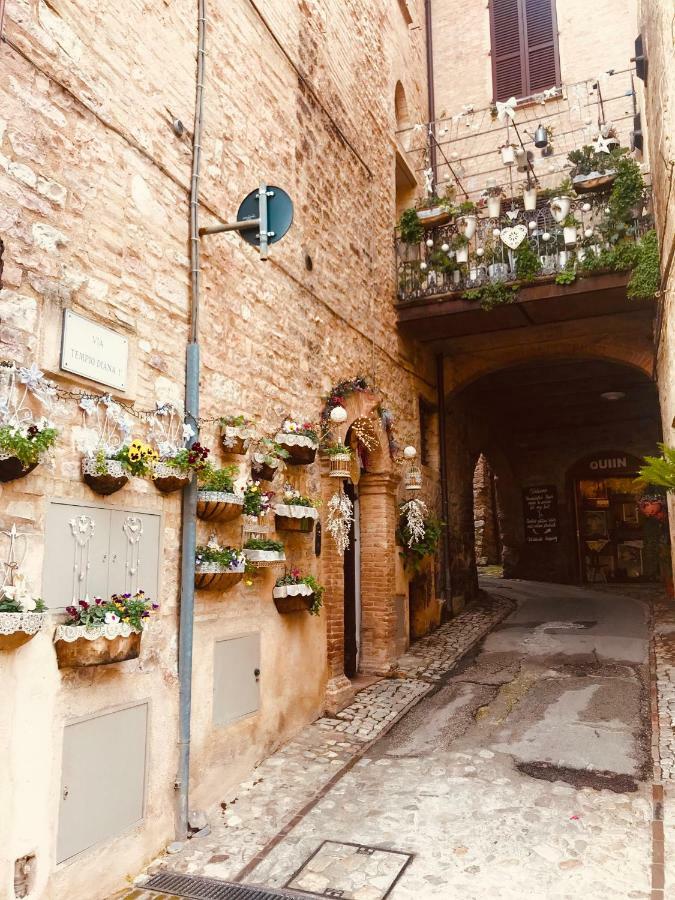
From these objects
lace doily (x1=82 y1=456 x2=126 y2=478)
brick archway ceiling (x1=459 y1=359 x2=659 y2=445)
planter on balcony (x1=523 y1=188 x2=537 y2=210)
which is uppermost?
planter on balcony (x1=523 y1=188 x2=537 y2=210)

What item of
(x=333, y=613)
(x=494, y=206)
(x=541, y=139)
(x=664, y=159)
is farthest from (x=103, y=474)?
(x=541, y=139)

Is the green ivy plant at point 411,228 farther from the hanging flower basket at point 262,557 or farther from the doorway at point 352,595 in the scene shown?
the hanging flower basket at point 262,557

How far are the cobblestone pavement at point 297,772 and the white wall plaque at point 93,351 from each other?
9.82 feet

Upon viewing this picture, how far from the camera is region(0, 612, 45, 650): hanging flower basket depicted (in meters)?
3.21

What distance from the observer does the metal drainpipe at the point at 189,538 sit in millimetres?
4496

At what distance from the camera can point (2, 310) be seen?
359 cm

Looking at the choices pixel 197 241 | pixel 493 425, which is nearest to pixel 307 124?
pixel 197 241

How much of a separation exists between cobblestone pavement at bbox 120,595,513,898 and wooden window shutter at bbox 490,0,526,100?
32.6 feet

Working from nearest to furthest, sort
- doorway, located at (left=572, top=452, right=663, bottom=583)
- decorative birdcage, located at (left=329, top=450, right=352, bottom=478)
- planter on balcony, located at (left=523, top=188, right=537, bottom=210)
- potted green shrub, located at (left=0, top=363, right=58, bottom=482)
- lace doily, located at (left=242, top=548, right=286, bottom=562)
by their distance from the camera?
1. potted green shrub, located at (left=0, top=363, right=58, bottom=482)
2. lace doily, located at (left=242, top=548, right=286, bottom=562)
3. decorative birdcage, located at (left=329, top=450, right=352, bottom=478)
4. planter on balcony, located at (left=523, top=188, right=537, bottom=210)
5. doorway, located at (left=572, top=452, right=663, bottom=583)

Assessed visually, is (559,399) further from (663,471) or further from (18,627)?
(18,627)

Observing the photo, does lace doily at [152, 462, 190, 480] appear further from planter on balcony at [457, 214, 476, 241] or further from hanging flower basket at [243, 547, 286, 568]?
planter on balcony at [457, 214, 476, 241]

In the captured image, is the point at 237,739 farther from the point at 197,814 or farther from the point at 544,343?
the point at 544,343

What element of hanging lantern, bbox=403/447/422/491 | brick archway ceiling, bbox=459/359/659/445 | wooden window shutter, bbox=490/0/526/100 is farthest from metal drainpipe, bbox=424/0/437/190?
hanging lantern, bbox=403/447/422/491

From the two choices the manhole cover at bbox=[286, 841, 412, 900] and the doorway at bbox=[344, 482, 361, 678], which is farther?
the doorway at bbox=[344, 482, 361, 678]
